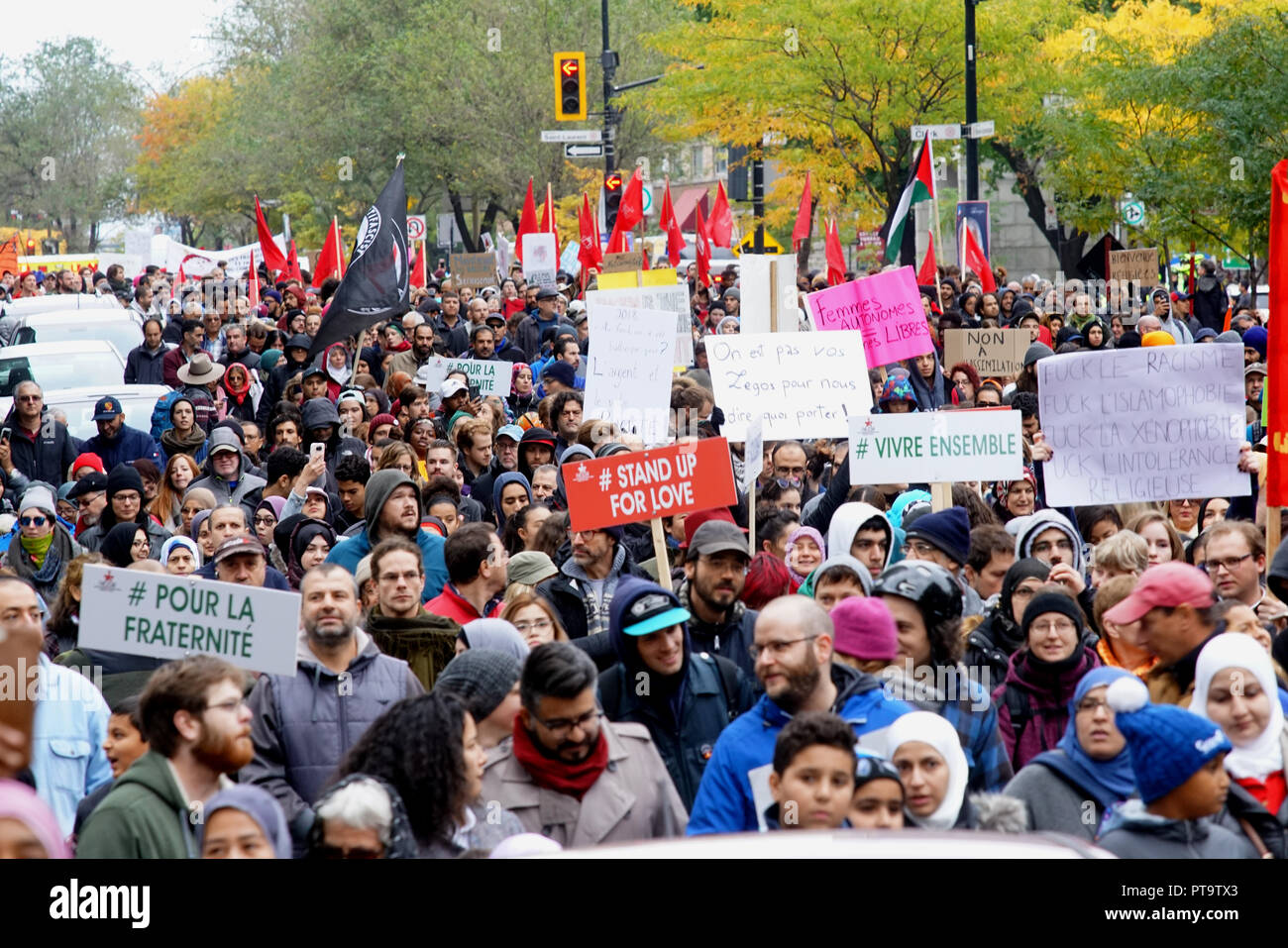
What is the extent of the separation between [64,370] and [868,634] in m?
13.0

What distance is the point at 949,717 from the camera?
16.9ft

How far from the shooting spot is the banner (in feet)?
93.9

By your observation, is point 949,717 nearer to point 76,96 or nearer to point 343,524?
point 343,524

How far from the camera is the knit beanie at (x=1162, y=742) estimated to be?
4238 mm

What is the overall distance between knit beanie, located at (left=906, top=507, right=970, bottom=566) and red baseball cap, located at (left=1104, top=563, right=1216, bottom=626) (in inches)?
64.7

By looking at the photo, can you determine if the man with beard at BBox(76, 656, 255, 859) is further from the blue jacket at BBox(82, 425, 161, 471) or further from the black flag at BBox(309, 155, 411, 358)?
the black flag at BBox(309, 155, 411, 358)

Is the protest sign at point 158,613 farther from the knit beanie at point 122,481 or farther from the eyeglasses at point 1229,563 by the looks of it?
the knit beanie at point 122,481

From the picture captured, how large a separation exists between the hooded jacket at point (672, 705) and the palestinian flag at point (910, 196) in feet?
39.2

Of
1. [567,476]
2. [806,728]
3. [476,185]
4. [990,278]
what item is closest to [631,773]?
[806,728]

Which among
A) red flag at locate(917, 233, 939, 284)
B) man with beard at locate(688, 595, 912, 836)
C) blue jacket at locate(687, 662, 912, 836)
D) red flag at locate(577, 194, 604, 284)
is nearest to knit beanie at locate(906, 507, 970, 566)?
man with beard at locate(688, 595, 912, 836)

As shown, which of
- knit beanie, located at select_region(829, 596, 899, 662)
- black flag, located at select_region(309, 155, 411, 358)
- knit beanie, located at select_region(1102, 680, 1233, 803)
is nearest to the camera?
knit beanie, located at select_region(1102, 680, 1233, 803)

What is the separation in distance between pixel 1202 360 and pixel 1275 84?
1549cm

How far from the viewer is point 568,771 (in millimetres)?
4816

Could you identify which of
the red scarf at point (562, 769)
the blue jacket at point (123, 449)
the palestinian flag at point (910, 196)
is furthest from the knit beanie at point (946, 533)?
the palestinian flag at point (910, 196)
